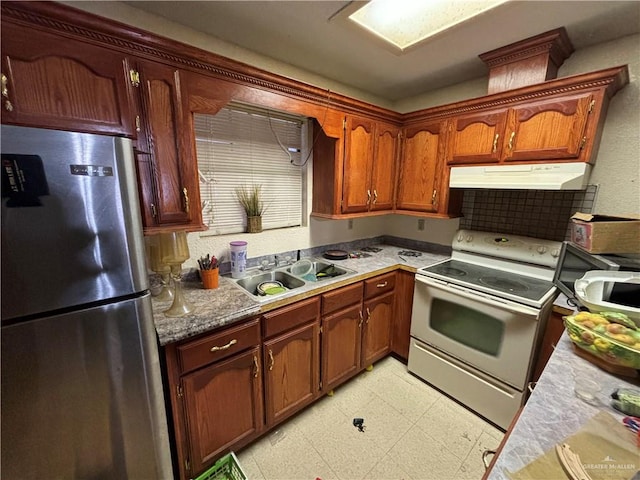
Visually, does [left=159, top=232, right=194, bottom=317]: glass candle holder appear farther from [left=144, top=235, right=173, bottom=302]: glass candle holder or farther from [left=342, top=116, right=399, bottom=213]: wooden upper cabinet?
[left=342, top=116, right=399, bottom=213]: wooden upper cabinet

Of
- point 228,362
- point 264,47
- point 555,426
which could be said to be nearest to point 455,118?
point 264,47

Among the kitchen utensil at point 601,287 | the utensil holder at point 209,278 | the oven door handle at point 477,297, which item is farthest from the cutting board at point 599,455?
the utensil holder at point 209,278

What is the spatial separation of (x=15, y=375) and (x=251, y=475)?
3.90 feet

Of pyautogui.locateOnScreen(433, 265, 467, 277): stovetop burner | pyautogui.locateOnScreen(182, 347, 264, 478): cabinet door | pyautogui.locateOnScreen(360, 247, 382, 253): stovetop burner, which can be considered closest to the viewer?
pyautogui.locateOnScreen(182, 347, 264, 478): cabinet door

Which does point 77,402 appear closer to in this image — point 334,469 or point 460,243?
point 334,469

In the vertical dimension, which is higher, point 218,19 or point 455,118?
point 218,19

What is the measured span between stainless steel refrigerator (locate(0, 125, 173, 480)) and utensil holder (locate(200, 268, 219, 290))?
0.52 m

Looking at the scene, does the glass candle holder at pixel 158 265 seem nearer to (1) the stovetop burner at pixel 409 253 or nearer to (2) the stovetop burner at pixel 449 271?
(2) the stovetop burner at pixel 449 271

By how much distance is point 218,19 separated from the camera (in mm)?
1417

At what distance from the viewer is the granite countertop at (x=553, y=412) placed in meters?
0.60

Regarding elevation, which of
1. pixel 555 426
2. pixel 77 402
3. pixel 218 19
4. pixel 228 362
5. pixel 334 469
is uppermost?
pixel 218 19

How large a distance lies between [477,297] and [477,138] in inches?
45.0

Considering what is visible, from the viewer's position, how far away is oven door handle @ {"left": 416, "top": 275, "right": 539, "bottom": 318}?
1467 millimetres

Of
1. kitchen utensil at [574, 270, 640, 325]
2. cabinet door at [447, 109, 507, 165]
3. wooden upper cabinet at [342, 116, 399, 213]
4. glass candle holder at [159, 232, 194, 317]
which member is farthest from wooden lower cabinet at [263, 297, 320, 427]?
cabinet door at [447, 109, 507, 165]
